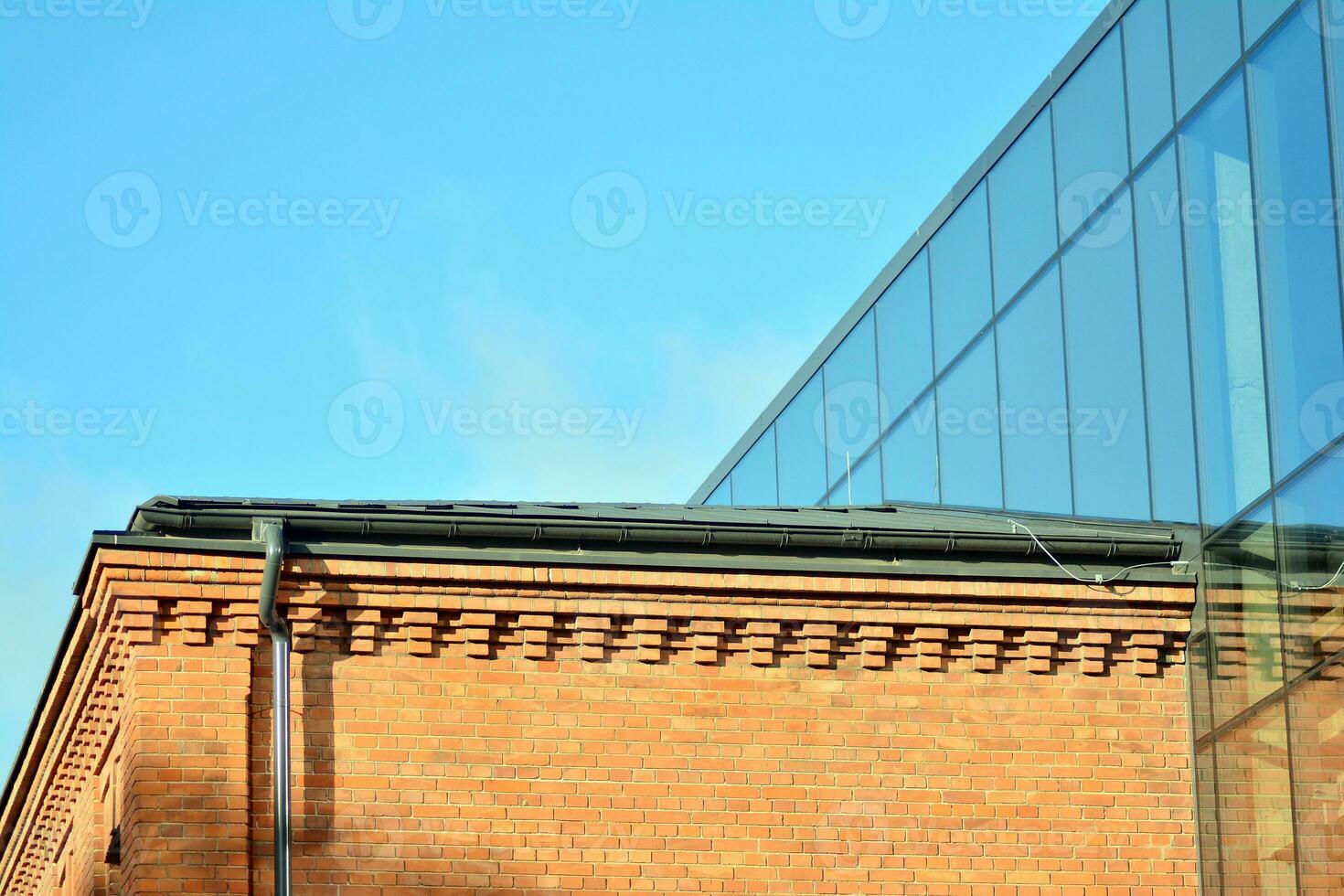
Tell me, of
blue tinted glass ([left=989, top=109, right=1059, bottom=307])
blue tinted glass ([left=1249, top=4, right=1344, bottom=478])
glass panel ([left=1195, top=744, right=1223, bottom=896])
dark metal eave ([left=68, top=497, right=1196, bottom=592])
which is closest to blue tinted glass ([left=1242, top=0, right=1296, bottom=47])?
blue tinted glass ([left=1249, top=4, right=1344, bottom=478])

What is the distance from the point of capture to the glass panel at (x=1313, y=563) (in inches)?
467

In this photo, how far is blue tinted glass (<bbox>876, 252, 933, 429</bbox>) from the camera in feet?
70.1

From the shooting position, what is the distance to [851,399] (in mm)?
24281

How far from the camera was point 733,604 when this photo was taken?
41.7 feet

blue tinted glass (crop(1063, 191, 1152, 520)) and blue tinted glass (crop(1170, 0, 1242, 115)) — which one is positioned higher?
blue tinted glass (crop(1170, 0, 1242, 115))

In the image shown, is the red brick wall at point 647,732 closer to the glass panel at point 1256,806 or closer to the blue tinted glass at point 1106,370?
the glass panel at point 1256,806

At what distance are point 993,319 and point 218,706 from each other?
975 centimetres

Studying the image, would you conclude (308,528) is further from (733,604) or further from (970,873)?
(970,873)

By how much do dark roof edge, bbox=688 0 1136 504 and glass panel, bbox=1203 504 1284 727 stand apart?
5190 mm

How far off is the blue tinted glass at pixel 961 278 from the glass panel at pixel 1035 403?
79 cm

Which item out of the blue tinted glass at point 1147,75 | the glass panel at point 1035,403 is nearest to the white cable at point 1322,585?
the blue tinted glass at point 1147,75

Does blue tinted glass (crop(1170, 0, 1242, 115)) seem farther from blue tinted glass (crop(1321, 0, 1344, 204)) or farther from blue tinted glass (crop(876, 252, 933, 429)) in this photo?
blue tinted glass (crop(876, 252, 933, 429))

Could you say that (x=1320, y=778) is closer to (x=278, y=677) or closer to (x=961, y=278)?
(x=278, y=677)

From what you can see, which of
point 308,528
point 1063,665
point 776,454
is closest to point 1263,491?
point 1063,665
